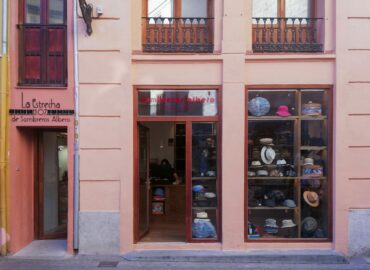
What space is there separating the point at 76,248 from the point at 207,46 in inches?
176

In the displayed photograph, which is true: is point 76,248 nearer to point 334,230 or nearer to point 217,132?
point 217,132

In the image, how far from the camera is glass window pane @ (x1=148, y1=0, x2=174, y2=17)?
26.8 feet

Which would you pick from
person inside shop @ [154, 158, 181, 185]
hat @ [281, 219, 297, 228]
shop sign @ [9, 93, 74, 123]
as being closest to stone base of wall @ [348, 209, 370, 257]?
hat @ [281, 219, 297, 228]

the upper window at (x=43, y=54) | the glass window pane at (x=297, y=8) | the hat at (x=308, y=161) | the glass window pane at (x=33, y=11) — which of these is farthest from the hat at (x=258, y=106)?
the glass window pane at (x=33, y=11)

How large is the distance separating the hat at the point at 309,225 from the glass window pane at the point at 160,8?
4.72 m

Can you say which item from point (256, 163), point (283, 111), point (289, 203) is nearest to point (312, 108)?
point (283, 111)

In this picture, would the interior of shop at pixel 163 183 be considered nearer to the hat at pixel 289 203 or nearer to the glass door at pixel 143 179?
the glass door at pixel 143 179

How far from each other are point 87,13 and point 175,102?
2217 millimetres

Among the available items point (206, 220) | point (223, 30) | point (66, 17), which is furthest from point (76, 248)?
point (223, 30)

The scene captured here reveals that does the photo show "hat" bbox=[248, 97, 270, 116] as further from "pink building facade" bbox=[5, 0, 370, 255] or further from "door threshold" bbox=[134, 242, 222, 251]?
"door threshold" bbox=[134, 242, 222, 251]

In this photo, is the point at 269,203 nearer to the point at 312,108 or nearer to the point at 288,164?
the point at 288,164

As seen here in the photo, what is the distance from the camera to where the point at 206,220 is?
7.89 m

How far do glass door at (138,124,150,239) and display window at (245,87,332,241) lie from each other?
2.09 metres

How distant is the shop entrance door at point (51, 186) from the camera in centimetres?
860
